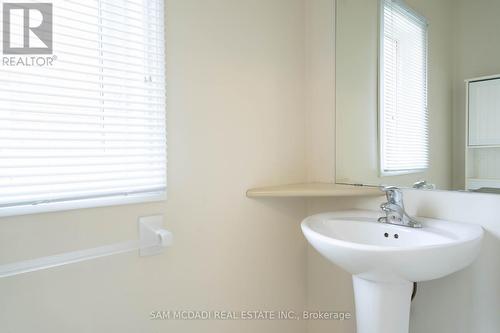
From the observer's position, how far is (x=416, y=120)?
1287 mm

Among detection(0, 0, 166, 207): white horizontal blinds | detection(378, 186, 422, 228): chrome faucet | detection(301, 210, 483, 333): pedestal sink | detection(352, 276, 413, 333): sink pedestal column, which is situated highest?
detection(0, 0, 166, 207): white horizontal blinds

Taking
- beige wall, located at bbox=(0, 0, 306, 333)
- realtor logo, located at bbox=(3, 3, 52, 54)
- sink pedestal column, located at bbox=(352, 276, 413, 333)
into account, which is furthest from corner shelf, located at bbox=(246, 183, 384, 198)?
realtor logo, located at bbox=(3, 3, 52, 54)

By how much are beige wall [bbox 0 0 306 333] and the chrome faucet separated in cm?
51

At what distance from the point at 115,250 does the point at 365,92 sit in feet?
4.20

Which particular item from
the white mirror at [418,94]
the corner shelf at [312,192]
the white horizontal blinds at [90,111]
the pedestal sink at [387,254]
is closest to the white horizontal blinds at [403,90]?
the white mirror at [418,94]

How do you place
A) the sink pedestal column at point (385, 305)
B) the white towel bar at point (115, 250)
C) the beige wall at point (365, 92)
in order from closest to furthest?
the white towel bar at point (115, 250) < the sink pedestal column at point (385, 305) < the beige wall at point (365, 92)

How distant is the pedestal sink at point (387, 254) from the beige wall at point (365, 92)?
244 mm

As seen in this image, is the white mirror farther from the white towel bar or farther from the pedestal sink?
the white towel bar

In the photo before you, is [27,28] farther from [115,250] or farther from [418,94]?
[418,94]

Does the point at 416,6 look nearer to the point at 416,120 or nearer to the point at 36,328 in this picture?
the point at 416,120

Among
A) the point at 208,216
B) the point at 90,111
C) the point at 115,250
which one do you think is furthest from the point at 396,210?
the point at 90,111

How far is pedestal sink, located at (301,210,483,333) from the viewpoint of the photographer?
83 centimetres

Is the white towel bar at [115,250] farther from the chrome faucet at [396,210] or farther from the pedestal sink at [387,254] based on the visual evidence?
the chrome faucet at [396,210]

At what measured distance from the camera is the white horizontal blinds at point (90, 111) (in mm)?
819
